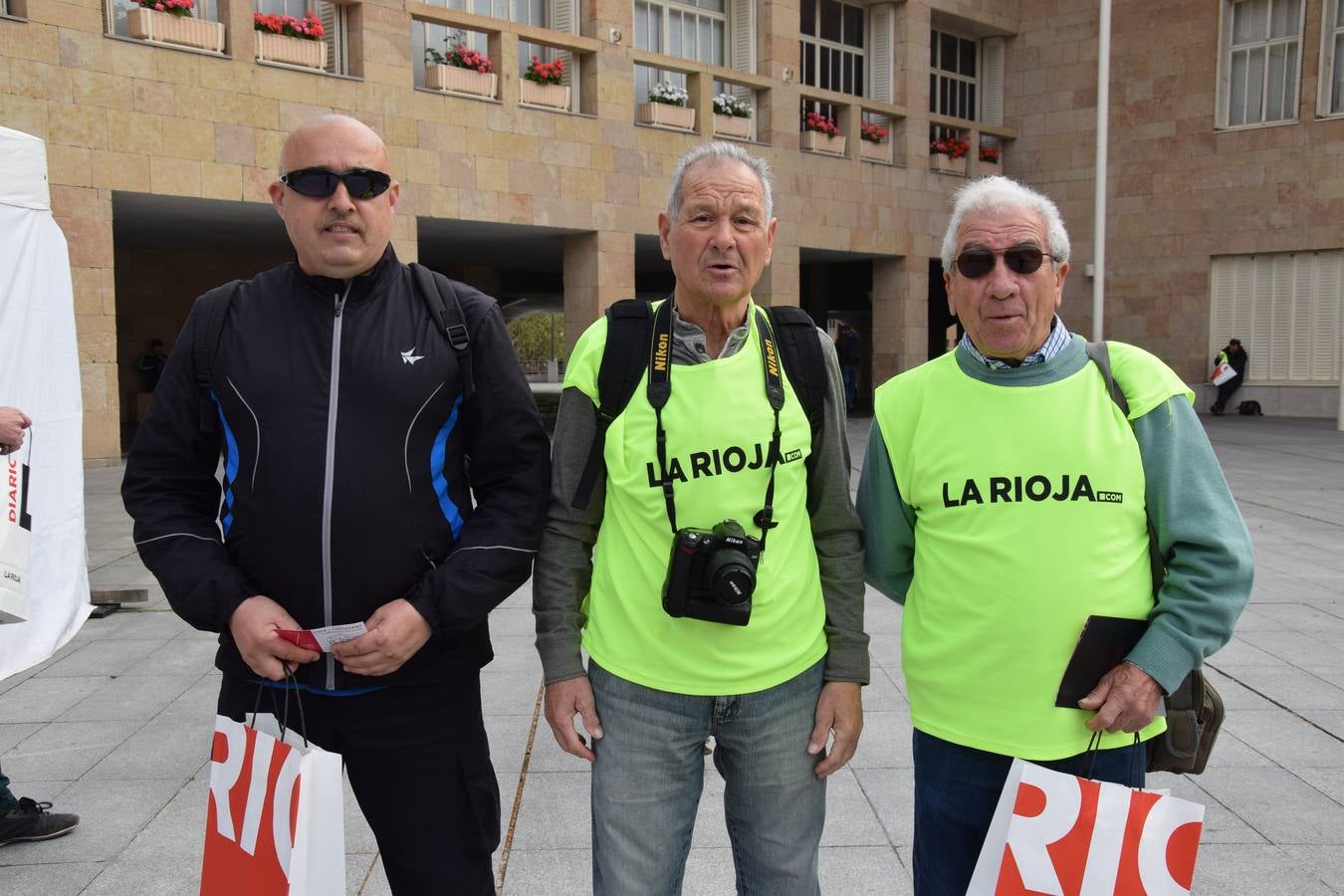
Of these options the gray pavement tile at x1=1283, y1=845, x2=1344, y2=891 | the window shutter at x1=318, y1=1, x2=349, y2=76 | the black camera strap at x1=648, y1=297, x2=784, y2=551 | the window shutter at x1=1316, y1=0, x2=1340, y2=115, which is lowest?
the gray pavement tile at x1=1283, y1=845, x2=1344, y2=891

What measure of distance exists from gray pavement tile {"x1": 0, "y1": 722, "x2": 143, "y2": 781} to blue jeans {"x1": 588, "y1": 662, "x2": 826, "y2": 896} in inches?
110

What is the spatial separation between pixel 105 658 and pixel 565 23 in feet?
43.8

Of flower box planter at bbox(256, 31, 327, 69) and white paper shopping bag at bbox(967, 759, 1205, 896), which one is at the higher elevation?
Result: flower box planter at bbox(256, 31, 327, 69)

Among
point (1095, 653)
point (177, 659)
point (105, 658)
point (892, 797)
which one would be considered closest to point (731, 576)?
point (1095, 653)

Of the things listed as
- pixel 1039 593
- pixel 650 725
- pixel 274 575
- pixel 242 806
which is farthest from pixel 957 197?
pixel 242 806

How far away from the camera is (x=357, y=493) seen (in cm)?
214

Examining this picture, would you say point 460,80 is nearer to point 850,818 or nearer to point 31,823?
point 31,823

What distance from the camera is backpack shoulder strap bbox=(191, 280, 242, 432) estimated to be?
2.18 meters

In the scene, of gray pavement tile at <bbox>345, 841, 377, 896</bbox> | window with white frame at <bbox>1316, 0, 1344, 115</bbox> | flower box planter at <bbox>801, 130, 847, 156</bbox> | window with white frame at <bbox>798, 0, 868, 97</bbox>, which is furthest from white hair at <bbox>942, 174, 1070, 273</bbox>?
window with white frame at <bbox>1316, 0, 1344, 115</bbox>

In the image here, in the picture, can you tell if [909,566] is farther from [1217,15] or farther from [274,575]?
[1217,15]

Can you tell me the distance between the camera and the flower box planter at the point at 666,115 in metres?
17.0

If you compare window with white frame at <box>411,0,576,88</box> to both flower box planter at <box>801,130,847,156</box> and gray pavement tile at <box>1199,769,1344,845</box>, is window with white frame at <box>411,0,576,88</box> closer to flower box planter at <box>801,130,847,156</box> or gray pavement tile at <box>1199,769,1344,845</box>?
flower box planter at <box>801,130,847,156</box>

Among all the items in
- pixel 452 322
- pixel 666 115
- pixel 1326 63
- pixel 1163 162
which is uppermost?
pixel 1326 63

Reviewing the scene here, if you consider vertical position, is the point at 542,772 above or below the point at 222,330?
below
